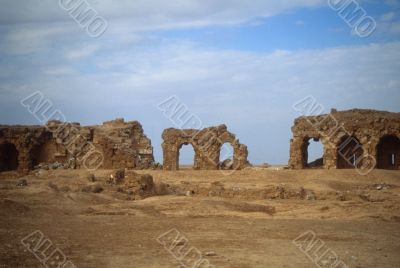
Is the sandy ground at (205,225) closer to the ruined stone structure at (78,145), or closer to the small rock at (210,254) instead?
the small rock at (210,254)

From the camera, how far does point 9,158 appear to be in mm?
35438

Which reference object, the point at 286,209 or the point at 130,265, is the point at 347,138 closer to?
the point at 286,209

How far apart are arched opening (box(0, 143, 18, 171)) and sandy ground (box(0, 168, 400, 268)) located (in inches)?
617

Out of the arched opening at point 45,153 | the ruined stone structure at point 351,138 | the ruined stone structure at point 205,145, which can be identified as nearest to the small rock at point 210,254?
the ruined stone structure at point 351,138

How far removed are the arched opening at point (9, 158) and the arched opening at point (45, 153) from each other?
2.69 metres

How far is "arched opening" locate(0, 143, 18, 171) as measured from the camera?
34.3m

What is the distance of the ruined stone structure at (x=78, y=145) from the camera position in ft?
100

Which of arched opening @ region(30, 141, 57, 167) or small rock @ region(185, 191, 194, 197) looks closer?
small rock @ region(185, 191, 194, 197)

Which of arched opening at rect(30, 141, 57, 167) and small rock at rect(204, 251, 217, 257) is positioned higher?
arched opening at rect(30, 141, 57, 167)

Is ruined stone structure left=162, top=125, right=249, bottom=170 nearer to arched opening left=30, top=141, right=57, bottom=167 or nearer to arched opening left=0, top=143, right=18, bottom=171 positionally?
arched opening left=30, top=141, right=57, bottom=167

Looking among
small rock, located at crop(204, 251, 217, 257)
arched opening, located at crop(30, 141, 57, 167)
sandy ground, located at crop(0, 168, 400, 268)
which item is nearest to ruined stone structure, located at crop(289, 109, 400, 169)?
sandy ground, located at crop(0, 168, 400, 268)

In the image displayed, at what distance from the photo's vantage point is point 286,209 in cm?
1515

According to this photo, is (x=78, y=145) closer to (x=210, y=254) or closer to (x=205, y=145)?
(x=205, y=145)

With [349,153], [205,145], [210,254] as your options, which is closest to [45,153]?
[205,145]
